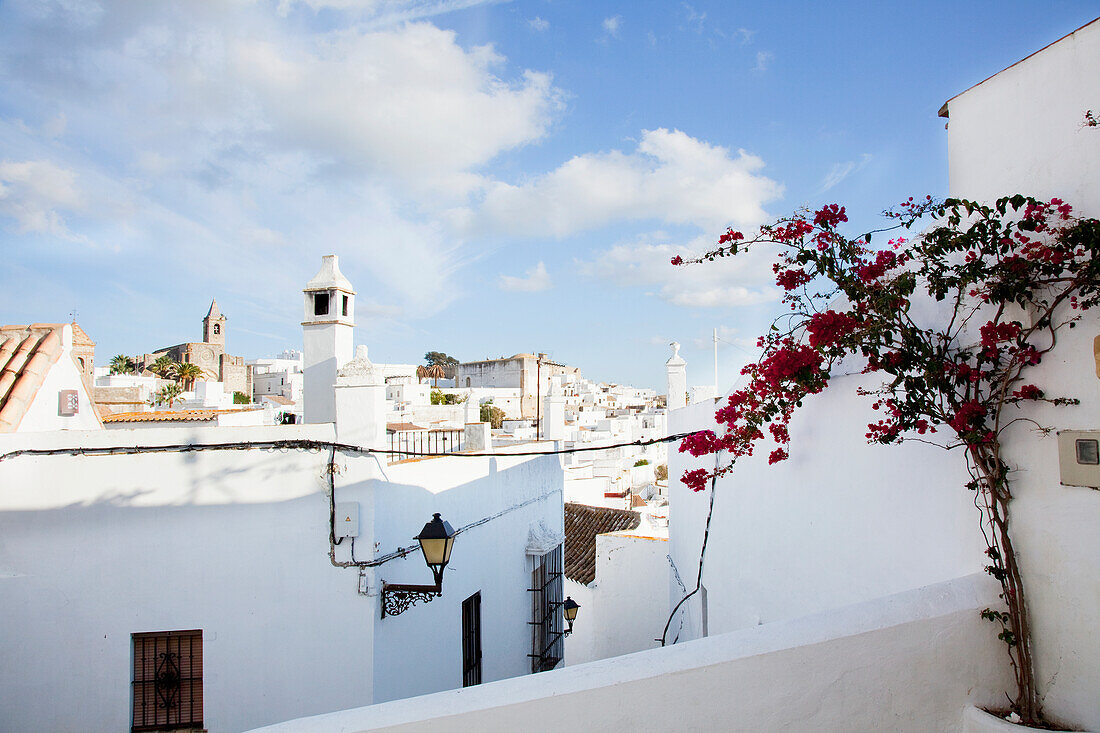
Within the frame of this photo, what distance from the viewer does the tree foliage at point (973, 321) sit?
90.6 inches

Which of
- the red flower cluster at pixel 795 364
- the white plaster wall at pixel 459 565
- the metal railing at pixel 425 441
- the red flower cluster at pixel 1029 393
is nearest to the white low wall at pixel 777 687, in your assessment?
the red flower cluster at pixel 1029 393

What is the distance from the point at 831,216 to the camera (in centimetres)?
282

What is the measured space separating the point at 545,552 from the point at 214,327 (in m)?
65.1

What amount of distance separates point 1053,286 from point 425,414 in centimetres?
2737

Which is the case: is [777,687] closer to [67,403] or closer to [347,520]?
[347,520]

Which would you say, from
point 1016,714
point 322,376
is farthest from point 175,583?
point 1016,714

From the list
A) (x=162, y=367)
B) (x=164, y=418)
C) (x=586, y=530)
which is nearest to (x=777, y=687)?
(x=164, y=418)

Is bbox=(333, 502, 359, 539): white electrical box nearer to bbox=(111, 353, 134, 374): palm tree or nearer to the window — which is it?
the window

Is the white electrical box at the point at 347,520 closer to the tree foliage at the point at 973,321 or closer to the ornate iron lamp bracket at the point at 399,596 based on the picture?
the ornate iron lamp bracket at the point at 399,596

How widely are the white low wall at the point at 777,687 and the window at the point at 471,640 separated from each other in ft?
15.9

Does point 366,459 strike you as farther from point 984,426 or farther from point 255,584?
point 984,426

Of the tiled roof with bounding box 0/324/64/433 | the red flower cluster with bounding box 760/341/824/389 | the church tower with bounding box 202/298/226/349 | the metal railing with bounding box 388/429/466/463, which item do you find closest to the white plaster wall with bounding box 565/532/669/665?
the metal railing with bounding box 388/429/466/463

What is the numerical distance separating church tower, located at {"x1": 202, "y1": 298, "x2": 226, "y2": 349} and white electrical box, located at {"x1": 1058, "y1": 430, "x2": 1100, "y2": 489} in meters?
70.8

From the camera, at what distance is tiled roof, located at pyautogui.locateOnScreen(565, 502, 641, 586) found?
43.9 ft
